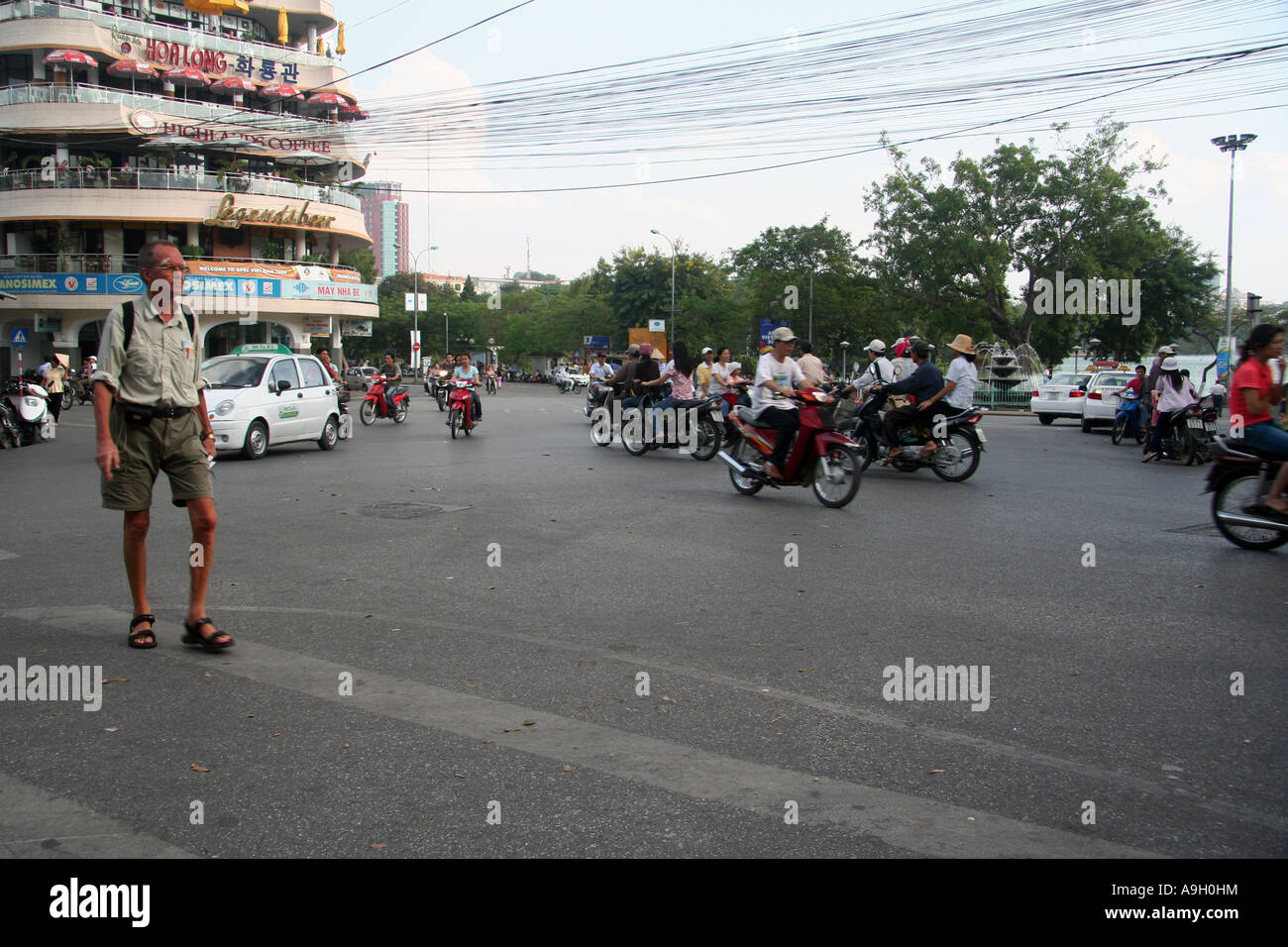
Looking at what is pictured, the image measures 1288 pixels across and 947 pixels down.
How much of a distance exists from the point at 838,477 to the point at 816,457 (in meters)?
0.35

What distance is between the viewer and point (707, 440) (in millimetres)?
15750

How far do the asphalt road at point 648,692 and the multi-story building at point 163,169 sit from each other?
4015 centimetres

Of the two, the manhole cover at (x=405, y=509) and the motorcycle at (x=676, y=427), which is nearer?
the manhole cover at (x=405, y=509)

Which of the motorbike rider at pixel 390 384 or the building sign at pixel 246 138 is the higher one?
the building sign at pixel 246 138

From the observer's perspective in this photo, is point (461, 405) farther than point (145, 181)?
No

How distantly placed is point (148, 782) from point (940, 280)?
51.6 metres

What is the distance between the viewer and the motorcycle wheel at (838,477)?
10398mm

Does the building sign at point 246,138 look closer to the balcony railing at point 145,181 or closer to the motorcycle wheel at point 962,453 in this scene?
the balcony railing at point 145,181

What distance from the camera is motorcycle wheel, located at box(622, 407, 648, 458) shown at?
16766mm

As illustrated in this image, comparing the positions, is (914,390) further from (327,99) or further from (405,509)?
(327,99)

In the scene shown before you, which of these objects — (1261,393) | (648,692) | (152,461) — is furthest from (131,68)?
(648,692)

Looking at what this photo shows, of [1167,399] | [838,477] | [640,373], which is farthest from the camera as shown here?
[640,373]

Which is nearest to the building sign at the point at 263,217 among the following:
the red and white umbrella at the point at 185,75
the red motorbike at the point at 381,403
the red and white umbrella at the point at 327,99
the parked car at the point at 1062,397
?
the red and white umbrella at the point at 327,99
